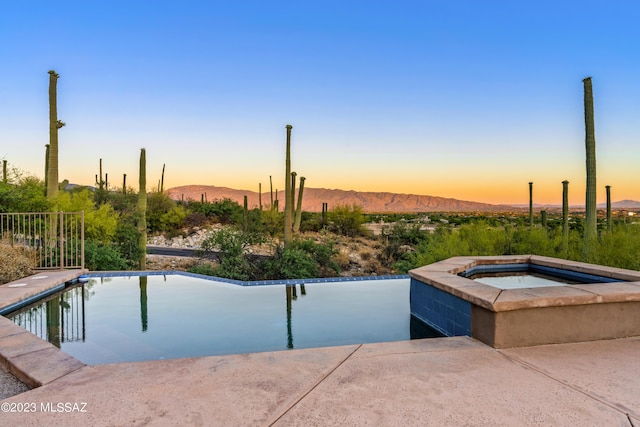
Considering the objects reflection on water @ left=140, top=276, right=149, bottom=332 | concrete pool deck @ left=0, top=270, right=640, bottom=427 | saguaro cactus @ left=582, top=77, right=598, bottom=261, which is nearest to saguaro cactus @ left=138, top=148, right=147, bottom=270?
reflection on water @ left=140, top=276, right=149, bottom=332

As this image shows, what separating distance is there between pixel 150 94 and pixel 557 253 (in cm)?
1423

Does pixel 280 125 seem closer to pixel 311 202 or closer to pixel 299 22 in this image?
pixel 299 22

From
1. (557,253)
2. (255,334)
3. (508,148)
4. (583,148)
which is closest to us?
(255,334)

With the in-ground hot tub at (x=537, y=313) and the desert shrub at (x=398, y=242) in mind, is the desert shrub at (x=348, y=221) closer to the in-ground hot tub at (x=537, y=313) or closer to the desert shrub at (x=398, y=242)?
the desert shrub at (x=398, y=242)

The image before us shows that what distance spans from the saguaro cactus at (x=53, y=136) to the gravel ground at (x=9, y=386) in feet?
32.9

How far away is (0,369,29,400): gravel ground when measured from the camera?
8.53 feet

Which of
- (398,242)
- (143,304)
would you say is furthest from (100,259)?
(398,242)

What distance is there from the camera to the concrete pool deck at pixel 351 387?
2.14 meters

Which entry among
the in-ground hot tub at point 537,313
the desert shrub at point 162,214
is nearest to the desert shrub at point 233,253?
the in-ground hot tub at point 537,313

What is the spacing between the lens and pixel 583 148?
999 cm

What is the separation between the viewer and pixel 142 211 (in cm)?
1304

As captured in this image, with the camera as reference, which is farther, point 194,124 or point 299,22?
point 194,124

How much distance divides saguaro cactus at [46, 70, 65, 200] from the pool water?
Result: 227 inches

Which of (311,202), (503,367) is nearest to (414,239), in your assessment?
(503,367)
